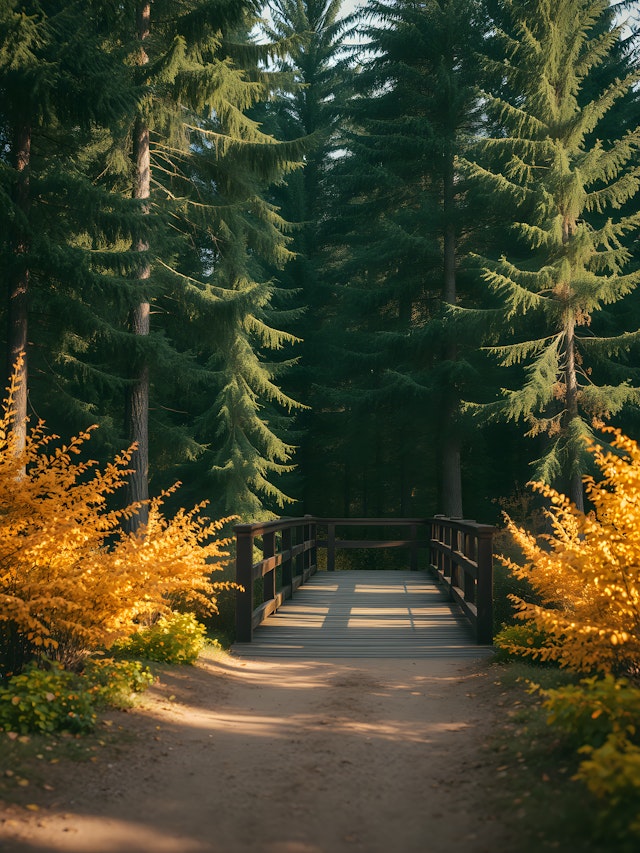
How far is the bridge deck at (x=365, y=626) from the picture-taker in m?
8.77

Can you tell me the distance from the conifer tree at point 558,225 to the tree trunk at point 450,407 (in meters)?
2.73

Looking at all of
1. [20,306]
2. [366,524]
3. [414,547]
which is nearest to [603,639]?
[20,306]

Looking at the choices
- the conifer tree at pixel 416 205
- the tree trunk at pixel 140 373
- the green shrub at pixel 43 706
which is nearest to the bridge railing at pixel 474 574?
the green shrub at pixel 43 706

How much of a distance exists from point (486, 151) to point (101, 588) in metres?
17.4

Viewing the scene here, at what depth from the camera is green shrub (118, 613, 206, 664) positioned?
7293mm

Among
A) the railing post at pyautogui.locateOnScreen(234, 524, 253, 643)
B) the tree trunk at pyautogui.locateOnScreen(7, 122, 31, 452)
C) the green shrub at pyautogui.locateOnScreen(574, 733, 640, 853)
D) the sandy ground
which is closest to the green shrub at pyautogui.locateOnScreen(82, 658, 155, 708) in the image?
the sandy ground

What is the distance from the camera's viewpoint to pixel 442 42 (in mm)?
24531

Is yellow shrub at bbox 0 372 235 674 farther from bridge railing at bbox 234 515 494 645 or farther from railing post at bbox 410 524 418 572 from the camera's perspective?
railing post at bbox 410 524 418 572

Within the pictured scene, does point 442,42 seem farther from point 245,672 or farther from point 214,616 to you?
point 245,672

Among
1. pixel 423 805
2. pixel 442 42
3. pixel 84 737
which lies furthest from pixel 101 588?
pixel 442 42

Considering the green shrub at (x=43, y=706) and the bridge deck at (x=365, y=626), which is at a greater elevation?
the green shrub at (x=43, y=706)

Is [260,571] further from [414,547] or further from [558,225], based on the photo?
[558,225]

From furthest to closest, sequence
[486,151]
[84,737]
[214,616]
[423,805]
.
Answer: [486,151]
[214,616]
[84,737]
[423,805]

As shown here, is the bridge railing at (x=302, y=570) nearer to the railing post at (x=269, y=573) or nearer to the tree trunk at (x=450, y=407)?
the railing post at (x=269, y=573)
